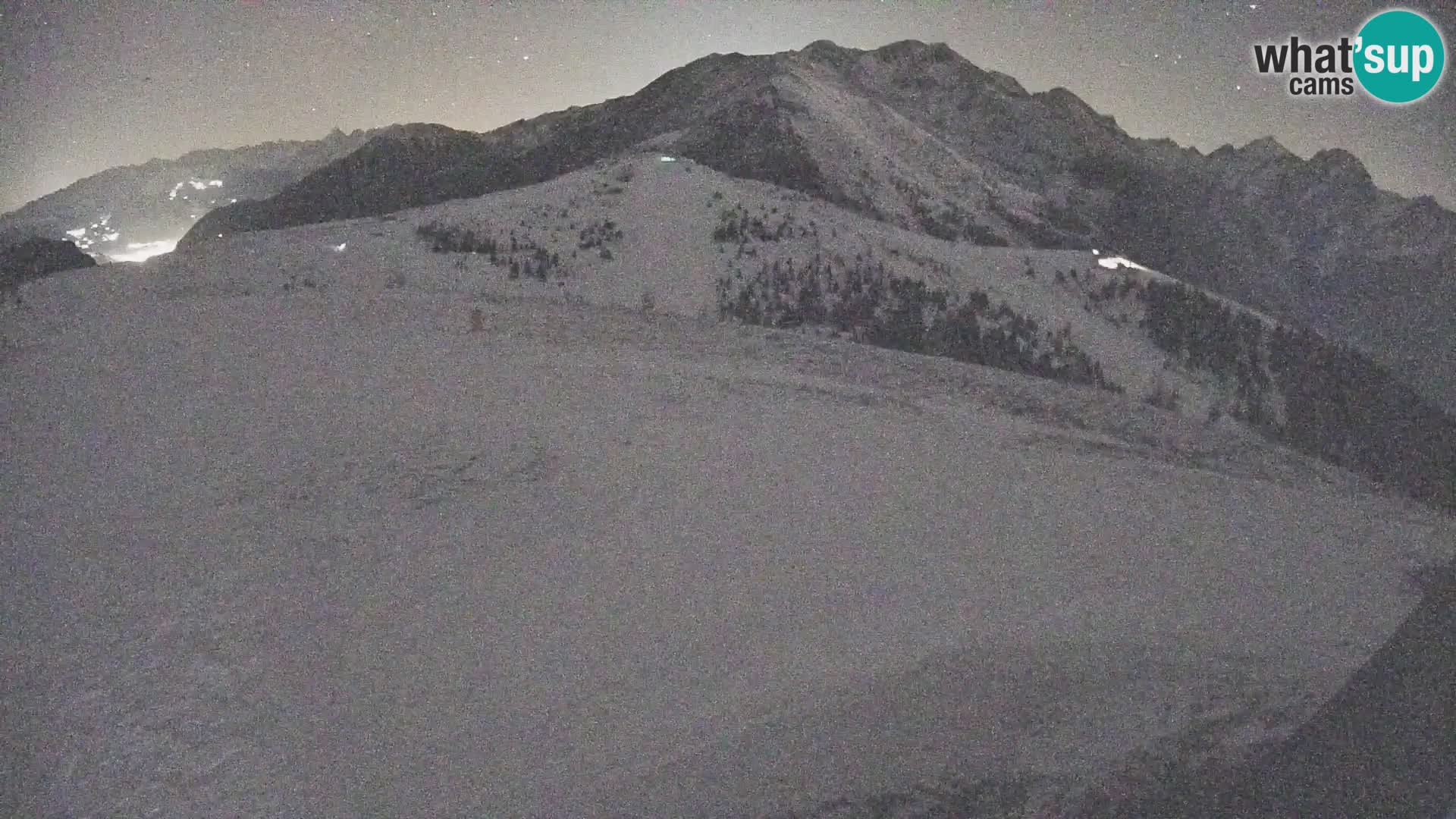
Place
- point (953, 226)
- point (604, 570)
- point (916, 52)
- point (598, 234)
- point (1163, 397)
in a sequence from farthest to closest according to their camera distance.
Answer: point (916, 52) < point (953, 226) < point (598, 234) < point (1163, 397) < point (604, 570)

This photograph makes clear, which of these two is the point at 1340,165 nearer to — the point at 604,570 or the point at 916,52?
the point at 916,52

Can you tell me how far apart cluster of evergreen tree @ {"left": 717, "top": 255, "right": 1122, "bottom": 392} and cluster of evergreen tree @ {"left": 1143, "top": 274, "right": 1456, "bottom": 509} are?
2820 millimetres

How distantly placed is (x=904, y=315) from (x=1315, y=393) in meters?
8.09

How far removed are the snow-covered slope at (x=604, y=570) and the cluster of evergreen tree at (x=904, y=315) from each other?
3.56 meters

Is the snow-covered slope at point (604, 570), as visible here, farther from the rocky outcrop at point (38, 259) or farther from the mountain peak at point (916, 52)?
the mountain peak at point (916, 52)

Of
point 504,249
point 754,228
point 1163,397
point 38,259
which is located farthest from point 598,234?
point 1163,397

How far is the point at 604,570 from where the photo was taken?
575 cm

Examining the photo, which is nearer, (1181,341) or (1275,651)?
(1275,651)

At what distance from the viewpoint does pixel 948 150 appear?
5162 centimetres

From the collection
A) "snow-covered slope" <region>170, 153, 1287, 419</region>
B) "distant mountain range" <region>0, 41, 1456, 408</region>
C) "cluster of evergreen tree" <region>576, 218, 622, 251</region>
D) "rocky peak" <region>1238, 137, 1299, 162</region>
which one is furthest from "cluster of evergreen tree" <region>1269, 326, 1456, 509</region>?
"rocky peak" <region>1238, 137, 1299, 162</region>

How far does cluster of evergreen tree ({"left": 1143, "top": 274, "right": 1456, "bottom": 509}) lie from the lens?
12906 millimetres

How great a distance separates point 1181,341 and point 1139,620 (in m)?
13.3

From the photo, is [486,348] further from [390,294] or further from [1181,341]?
[1181,341]

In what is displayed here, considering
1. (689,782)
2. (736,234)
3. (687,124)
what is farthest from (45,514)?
(687,124)
